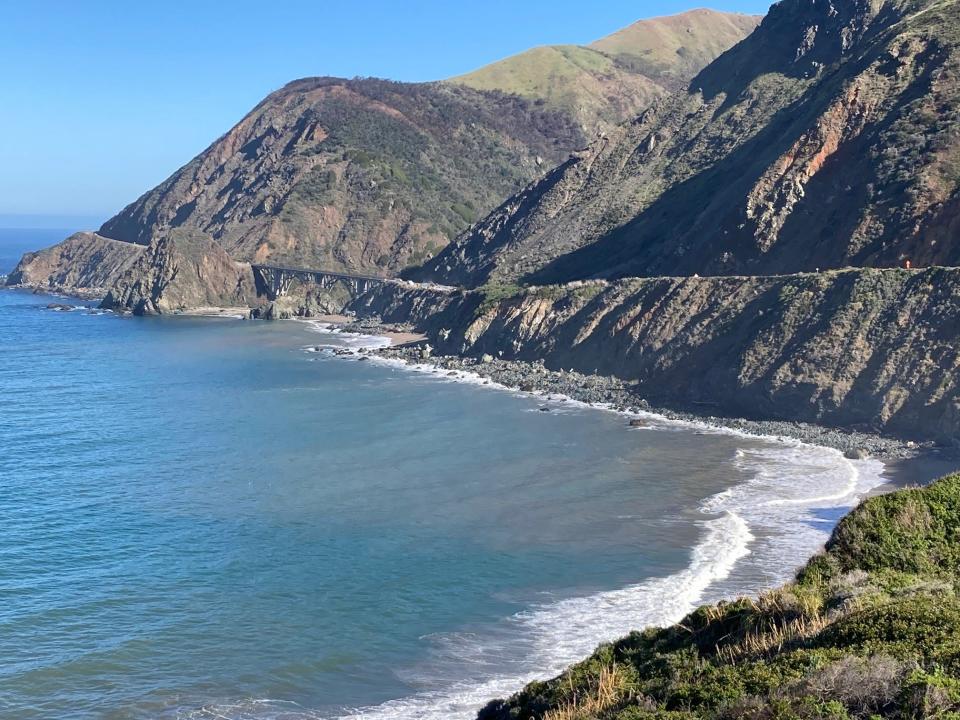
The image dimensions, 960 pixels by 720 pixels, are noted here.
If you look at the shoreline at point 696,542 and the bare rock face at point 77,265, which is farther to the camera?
the bare rock face at point 77,265

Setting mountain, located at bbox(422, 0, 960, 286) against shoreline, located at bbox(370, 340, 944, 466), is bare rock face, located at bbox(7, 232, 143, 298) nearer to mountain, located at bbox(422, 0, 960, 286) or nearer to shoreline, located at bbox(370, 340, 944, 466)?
mountain, located at bbox(422, 0, 960, 286)

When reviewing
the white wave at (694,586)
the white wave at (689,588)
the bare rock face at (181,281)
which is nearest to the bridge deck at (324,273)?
the bare rock face at (181,281)

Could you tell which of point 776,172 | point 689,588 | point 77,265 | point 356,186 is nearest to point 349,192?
point 356,186

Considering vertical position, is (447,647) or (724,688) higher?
(724,688)

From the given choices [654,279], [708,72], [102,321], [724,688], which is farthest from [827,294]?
[102,321]

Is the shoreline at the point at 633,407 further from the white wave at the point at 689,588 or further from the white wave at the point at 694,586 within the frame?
the white wave at the point at 689,588

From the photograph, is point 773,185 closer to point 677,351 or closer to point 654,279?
point 654,279
